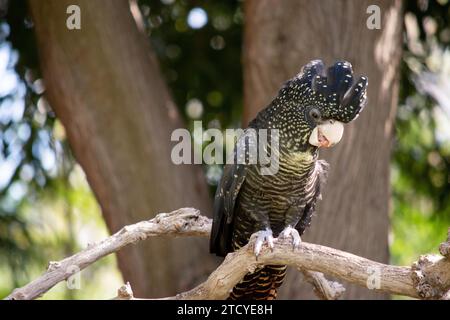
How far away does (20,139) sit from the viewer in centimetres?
675

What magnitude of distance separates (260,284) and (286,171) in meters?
0.85

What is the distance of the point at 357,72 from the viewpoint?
17.9 feet

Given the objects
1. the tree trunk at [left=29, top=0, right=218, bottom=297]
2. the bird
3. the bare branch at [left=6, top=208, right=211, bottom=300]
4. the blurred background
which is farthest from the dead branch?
the blurred background

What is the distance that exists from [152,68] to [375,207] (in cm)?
210

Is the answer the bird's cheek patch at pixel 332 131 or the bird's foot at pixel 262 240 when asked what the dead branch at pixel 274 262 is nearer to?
the bird's foot at pixel 262 240

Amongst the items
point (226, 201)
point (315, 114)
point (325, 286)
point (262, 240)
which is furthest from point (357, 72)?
point (262, 240)

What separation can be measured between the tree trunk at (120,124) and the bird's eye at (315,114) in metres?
1.99

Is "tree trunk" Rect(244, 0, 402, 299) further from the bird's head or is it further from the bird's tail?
the bird's head

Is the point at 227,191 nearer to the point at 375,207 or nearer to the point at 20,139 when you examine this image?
the point at 375,207

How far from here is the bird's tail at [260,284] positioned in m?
4.61

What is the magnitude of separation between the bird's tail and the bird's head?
34.9 inches

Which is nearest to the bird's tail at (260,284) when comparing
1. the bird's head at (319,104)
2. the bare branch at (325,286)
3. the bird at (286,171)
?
the bird at (286,171)

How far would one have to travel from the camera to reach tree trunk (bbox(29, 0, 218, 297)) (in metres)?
5.65
